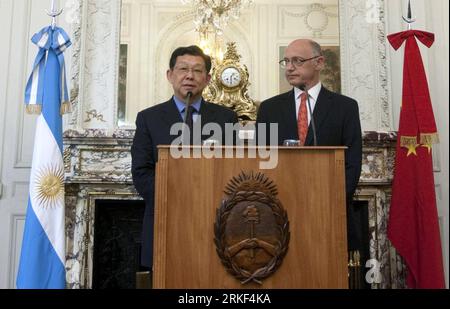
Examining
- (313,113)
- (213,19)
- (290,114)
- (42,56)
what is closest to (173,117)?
(290,114)

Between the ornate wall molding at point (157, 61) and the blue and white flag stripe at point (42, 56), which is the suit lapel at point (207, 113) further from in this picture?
the ornate wall molding at point (157, 61)

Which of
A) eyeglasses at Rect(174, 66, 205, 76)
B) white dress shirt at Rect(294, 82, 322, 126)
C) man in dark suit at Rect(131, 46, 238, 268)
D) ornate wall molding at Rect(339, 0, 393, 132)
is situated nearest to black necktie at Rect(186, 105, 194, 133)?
man in dark suit at Rect(131, 46, 238, 268)

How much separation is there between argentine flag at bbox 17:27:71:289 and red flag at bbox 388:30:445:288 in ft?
6.78

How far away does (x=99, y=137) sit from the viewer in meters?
3.67

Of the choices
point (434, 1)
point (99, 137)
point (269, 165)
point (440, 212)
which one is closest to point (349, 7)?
point (434, 1)

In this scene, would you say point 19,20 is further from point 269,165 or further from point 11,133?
point 269,165

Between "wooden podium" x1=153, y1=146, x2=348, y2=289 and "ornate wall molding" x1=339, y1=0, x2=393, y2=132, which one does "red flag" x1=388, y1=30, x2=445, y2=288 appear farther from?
"wooden podium" x1=153, y1=146, x2=348, y2=289

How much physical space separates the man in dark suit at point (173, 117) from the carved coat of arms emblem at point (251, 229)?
62cm

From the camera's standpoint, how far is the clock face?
3.94 m

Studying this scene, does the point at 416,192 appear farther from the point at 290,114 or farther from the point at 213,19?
the point at 213,19

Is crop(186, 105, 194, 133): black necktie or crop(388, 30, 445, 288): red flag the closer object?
crop(186, 105, 194, 133): black necktie

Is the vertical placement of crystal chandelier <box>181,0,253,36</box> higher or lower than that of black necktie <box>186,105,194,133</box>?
higher

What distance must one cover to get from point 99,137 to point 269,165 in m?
1.92
